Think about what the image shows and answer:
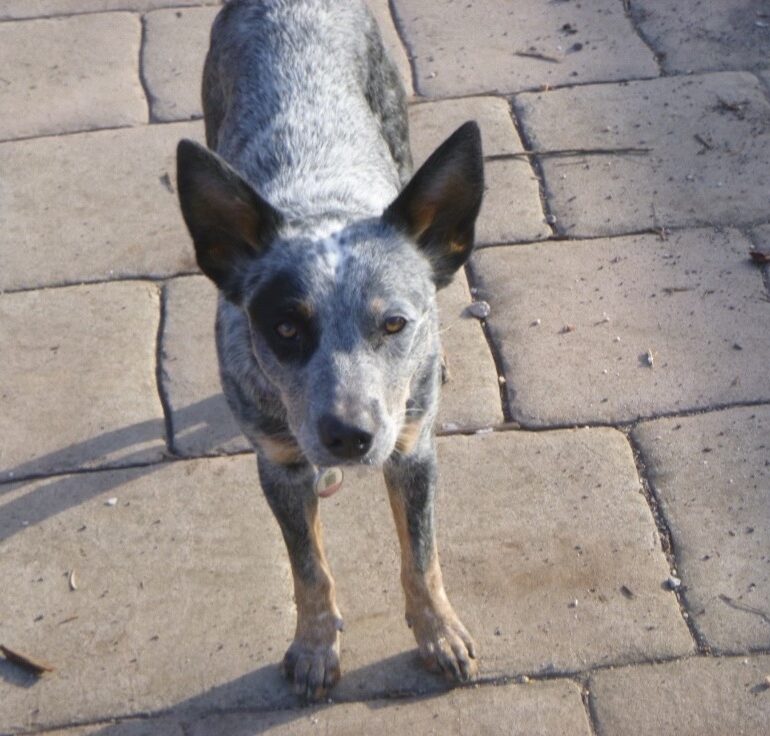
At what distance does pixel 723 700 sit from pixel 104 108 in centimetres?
413

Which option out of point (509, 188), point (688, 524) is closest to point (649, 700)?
point (688, 524)

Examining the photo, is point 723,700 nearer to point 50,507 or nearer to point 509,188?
point 50,507

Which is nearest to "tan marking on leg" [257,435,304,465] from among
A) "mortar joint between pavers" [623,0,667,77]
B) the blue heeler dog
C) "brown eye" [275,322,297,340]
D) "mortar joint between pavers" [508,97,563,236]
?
the blue heeler dog

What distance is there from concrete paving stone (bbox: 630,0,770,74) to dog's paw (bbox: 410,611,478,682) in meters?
3.44

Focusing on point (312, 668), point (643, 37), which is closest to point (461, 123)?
point (643, 37)

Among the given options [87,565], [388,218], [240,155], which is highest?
[388,218]

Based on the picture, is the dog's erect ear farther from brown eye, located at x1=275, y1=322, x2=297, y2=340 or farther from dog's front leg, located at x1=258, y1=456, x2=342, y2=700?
dog's front leg, located at x1=258, y1=456, x2=342, y2=700

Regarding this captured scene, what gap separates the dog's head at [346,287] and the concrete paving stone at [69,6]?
3820mm

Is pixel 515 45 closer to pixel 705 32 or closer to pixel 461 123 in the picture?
pixel 461 123

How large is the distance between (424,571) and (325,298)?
929 mm

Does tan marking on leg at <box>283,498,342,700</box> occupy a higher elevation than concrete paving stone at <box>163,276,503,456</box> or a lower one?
higher

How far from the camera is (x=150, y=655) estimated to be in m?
3.70

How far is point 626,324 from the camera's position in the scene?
4676 millimetres

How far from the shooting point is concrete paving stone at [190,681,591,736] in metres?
3.44
